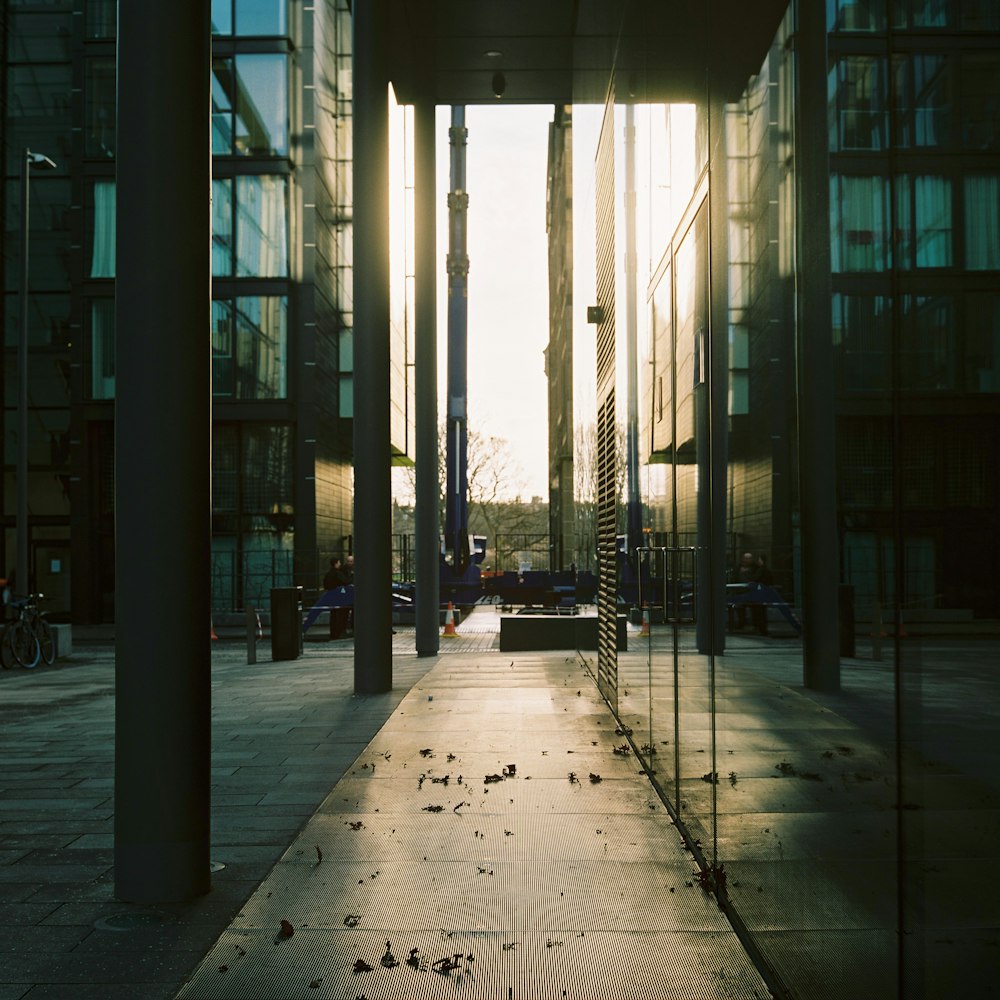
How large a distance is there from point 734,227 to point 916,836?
2.35 meters

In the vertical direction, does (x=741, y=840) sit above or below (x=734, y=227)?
below

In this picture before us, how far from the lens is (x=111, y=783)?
687cm

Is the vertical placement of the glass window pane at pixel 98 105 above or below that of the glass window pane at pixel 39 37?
below

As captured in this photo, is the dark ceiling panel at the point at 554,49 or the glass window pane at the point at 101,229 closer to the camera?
the dark ceiling panel at the point at 554,49

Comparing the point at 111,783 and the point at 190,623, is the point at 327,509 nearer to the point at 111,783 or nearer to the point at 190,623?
the point at 111,783

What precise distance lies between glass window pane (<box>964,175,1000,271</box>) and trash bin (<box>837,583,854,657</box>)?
2.97 feet

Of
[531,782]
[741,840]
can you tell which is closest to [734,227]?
[741,840]

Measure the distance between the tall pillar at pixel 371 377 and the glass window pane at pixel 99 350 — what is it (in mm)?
18508

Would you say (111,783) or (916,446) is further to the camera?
(111,783)

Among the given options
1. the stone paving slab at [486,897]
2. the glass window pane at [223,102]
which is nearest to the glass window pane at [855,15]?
the stone paving slab at [486,897]

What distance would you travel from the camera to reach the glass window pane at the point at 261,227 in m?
28.2

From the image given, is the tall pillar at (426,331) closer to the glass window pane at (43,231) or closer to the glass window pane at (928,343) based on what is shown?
the glass window pane at (928,343)

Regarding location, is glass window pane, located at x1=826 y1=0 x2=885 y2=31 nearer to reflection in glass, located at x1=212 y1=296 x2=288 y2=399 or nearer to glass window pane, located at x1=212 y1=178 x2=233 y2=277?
reflection in glass, located at x1=212 y1=296 x2=288 y2=399

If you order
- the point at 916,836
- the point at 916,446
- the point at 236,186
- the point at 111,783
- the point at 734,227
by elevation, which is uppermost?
the point at 236,186
